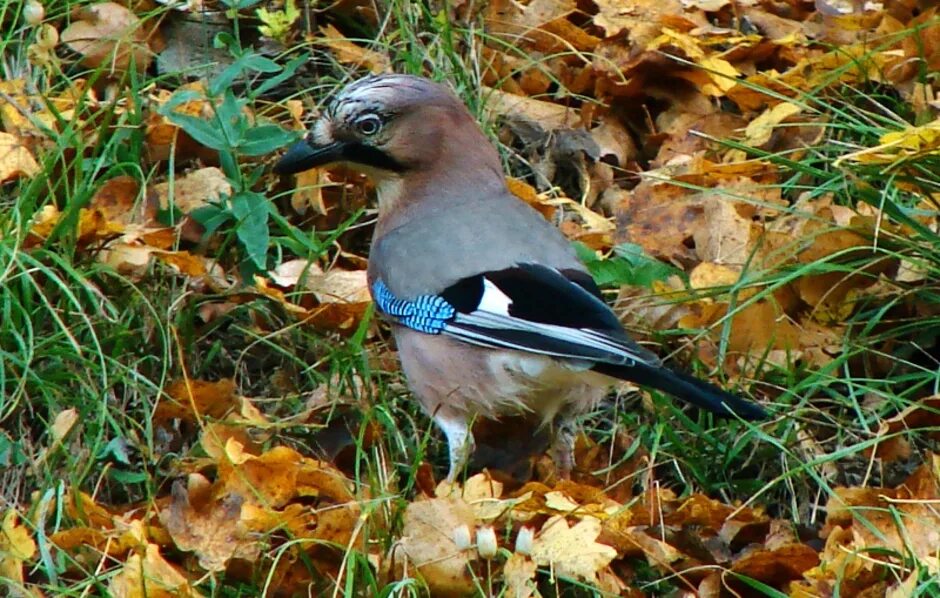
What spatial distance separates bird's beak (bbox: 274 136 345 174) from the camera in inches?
167

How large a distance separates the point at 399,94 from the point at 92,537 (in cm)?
147

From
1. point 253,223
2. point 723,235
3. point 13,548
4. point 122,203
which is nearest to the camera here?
point 13,548

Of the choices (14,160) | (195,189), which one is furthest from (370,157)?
(14,160)

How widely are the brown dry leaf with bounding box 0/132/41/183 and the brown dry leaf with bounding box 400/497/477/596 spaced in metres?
1.56

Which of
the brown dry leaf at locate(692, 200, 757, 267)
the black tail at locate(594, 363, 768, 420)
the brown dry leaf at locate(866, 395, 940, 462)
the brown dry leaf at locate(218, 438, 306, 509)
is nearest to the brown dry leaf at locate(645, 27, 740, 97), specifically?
the brown dry leaf at locate(692, 200, 757, 267)

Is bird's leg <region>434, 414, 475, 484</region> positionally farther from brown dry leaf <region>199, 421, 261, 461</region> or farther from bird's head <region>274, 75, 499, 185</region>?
bird's head <region>274, 75, 499, 185</region>

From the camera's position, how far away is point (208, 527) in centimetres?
340

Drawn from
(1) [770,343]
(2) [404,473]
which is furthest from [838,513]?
(2) [404,473]

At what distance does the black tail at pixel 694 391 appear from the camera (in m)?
3.41

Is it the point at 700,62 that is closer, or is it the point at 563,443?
the point at 563,443

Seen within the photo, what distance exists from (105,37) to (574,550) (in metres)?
2.32

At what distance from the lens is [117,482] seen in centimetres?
375

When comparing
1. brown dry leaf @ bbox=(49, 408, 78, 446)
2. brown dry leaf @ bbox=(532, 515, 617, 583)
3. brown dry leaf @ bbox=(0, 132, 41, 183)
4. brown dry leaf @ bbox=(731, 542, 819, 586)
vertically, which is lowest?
brown dry leaf @ bbox=(731, 542, 819, 586)

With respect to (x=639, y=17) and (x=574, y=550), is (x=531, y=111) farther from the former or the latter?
(x=574, y=550)
